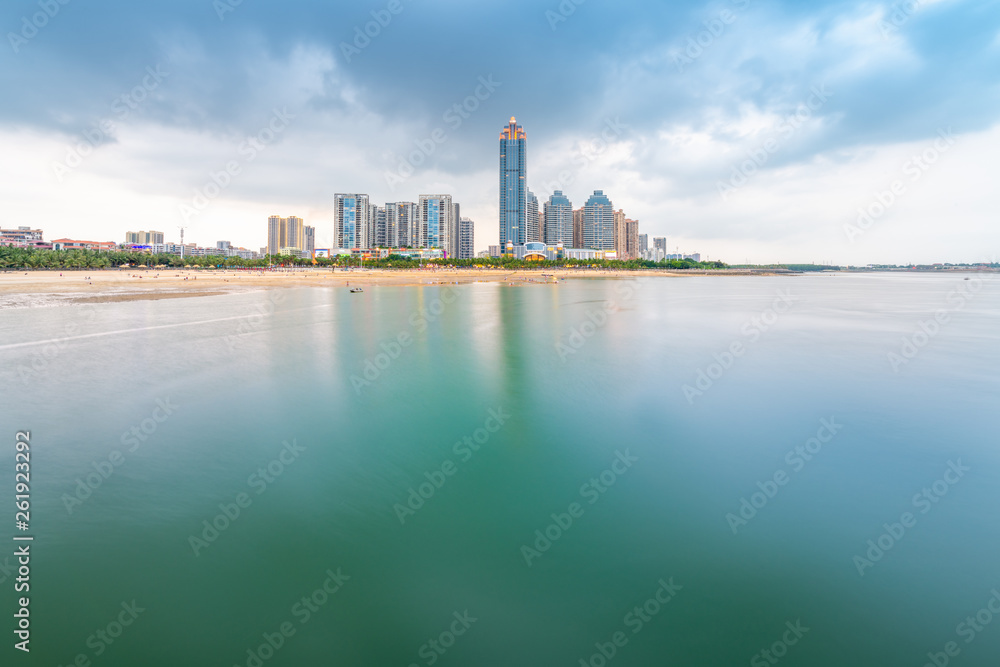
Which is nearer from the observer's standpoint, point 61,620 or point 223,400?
point 61,620

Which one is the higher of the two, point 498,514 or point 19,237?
point 19,237

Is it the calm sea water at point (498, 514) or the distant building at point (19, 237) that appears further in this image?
the distant building at point (19, 237)

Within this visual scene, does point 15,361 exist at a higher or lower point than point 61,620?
higher

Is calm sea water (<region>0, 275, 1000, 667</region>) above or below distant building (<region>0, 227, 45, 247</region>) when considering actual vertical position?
below

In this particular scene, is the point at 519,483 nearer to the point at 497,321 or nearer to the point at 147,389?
the point at 147,389

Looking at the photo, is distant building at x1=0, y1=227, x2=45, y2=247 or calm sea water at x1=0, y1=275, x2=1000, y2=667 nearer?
calm sea water at x1=0, y1=275, x2=1000, y2=667

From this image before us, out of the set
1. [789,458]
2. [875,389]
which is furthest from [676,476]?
[875,389]

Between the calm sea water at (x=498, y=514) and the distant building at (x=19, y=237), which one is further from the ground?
the distant building at (x=19, y=237)

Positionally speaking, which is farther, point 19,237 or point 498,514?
point 19,237
